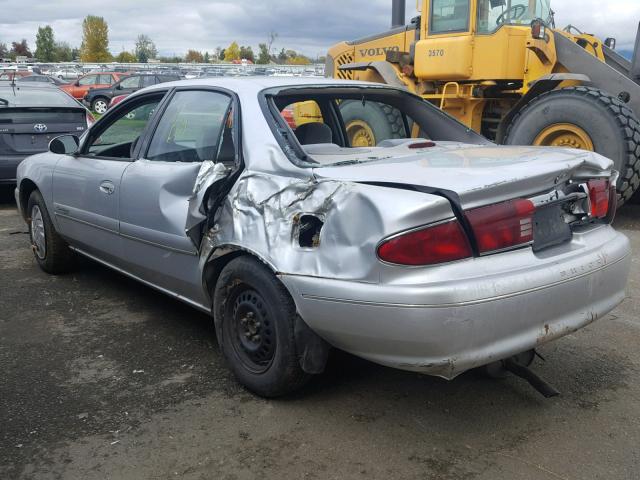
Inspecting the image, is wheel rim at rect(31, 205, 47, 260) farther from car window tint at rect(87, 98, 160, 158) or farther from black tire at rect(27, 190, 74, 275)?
car window tint at rect(87, 98, 160, 158)

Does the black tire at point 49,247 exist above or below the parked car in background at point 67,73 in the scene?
below

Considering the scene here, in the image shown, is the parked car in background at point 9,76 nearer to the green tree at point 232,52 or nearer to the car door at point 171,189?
the car door at point 171,189

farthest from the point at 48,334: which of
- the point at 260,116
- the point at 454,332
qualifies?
the point at 454,332

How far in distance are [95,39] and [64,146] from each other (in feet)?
289

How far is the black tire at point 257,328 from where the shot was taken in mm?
2979

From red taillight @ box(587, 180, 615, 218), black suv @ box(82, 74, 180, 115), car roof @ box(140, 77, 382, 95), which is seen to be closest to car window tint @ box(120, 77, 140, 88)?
black suv @ box(82, 74, 180, 115)

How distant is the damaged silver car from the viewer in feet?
8.48

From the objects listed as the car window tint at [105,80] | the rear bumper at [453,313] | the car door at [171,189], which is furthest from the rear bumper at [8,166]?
the car window tint at [105,80]

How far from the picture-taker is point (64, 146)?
495 cm

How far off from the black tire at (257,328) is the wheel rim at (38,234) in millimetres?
2674

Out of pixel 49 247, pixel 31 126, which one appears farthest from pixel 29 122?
pixel 49 247

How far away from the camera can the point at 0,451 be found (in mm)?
2846

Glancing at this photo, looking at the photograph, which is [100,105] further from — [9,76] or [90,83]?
[9,76]

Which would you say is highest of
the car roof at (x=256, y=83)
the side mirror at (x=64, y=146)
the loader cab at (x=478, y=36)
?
the loader cab at (x=478, y=36)
